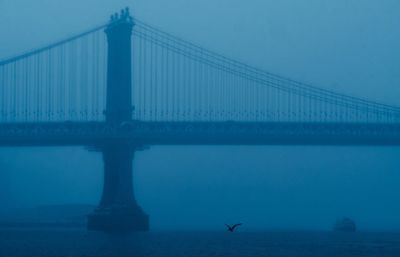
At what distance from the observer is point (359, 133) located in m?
45.5

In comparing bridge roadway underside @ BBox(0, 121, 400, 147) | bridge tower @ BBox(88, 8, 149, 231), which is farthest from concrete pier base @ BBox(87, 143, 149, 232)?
bridge roadway underside @ BBox(0, 121, 400, 147)

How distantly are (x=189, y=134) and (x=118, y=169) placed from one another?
10.8 ft

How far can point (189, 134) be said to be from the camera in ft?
146

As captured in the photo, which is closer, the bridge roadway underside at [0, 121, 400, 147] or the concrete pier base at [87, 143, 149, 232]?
the bridge roadway underside at [0, 121, 400, 147]

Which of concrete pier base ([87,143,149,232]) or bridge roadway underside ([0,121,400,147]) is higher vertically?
bridge roadway underside ([0,121,400,147])

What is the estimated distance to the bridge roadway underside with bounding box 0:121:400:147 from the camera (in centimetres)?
4450

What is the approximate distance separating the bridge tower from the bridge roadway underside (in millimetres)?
502

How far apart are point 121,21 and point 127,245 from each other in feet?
54.2

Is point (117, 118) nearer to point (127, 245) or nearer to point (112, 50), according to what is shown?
point (112, 50)

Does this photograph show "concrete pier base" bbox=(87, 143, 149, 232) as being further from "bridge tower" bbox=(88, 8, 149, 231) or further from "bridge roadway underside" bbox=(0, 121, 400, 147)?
"bridge roadway underside" bbox=(0, 121, 400, 147)

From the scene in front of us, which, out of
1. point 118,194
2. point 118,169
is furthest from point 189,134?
point 118,194

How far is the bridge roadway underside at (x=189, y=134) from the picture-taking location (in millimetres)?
44500

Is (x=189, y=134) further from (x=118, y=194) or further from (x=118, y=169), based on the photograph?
(x=118, y=194)

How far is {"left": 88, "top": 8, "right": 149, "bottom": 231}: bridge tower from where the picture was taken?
4506 centimetres
